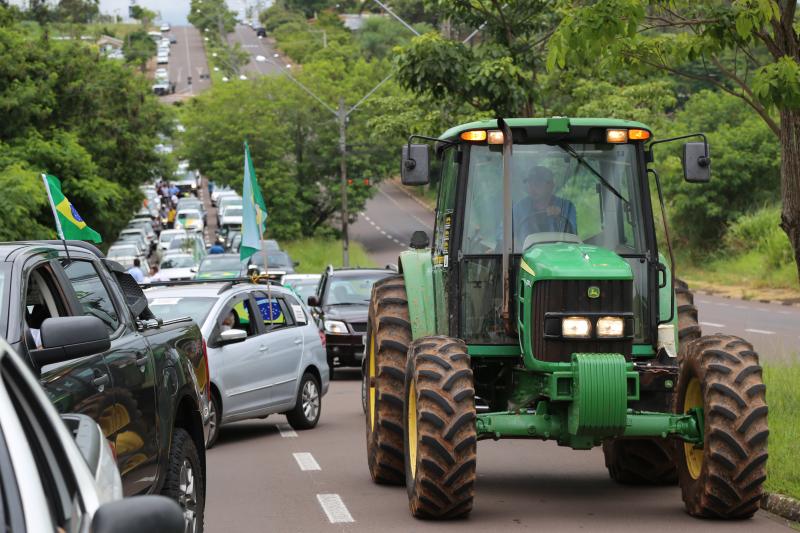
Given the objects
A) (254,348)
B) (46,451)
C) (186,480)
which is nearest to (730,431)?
(186,480)

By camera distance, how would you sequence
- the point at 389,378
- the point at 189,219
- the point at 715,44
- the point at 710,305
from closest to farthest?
the point at 389,378 < the point at 715,44 < the point at 710,305 < the point at 189,219

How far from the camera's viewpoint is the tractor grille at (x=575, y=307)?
31.9ft

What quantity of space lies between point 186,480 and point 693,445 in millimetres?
3917

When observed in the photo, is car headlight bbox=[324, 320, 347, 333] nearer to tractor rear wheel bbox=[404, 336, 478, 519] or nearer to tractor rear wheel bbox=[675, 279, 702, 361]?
A: tractor rear wheel bbox=[675, 279, 702, 361]

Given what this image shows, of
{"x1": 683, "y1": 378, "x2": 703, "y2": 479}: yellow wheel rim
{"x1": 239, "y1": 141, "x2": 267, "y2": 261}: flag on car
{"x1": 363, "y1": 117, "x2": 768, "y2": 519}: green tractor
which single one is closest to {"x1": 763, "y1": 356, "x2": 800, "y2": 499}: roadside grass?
{"x1": 683, "y1": 378, "x2": 703, "y2": 479}: yellow wheel rim

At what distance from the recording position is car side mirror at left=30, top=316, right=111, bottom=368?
569 cm

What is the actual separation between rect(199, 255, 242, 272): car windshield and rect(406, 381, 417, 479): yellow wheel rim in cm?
2727

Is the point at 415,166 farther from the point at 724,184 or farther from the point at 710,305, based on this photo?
the point at 724,184

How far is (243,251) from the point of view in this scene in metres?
27.7

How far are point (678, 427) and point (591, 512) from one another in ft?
2.94

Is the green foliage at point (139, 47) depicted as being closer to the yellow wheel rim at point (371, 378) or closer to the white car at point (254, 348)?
the white car at point (254, 348)

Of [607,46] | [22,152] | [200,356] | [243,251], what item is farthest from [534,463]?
[22,152]

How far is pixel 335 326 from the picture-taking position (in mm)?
23047

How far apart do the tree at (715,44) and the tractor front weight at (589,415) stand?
103 inches
